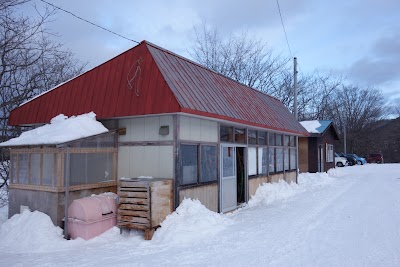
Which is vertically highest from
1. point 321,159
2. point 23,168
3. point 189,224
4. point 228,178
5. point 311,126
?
point 311,126

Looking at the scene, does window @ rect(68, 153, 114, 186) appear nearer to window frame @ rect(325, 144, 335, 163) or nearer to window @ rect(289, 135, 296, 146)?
window @ rect(289, 135, 296, 146)

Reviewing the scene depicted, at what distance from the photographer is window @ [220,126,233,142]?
9.72m

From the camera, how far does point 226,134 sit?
9.98 meters

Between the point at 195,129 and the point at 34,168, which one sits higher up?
the point at 195,129

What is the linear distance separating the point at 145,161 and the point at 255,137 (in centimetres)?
507

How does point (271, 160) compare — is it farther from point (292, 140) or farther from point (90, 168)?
point (90, 168)

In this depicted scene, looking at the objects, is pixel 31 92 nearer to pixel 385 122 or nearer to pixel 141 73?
pixel 141 73

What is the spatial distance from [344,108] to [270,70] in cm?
2914

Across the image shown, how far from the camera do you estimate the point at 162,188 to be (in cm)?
719

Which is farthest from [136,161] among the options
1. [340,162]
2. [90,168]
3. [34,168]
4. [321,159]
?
[340,162]

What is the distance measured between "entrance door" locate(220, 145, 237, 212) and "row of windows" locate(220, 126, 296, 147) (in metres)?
0.34

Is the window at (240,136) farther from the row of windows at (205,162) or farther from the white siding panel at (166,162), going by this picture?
the white siding panel at (166,162)

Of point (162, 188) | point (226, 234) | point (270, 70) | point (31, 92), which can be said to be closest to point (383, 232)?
point (226, 234)

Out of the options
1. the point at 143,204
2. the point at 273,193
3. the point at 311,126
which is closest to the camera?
the point at 143,204
